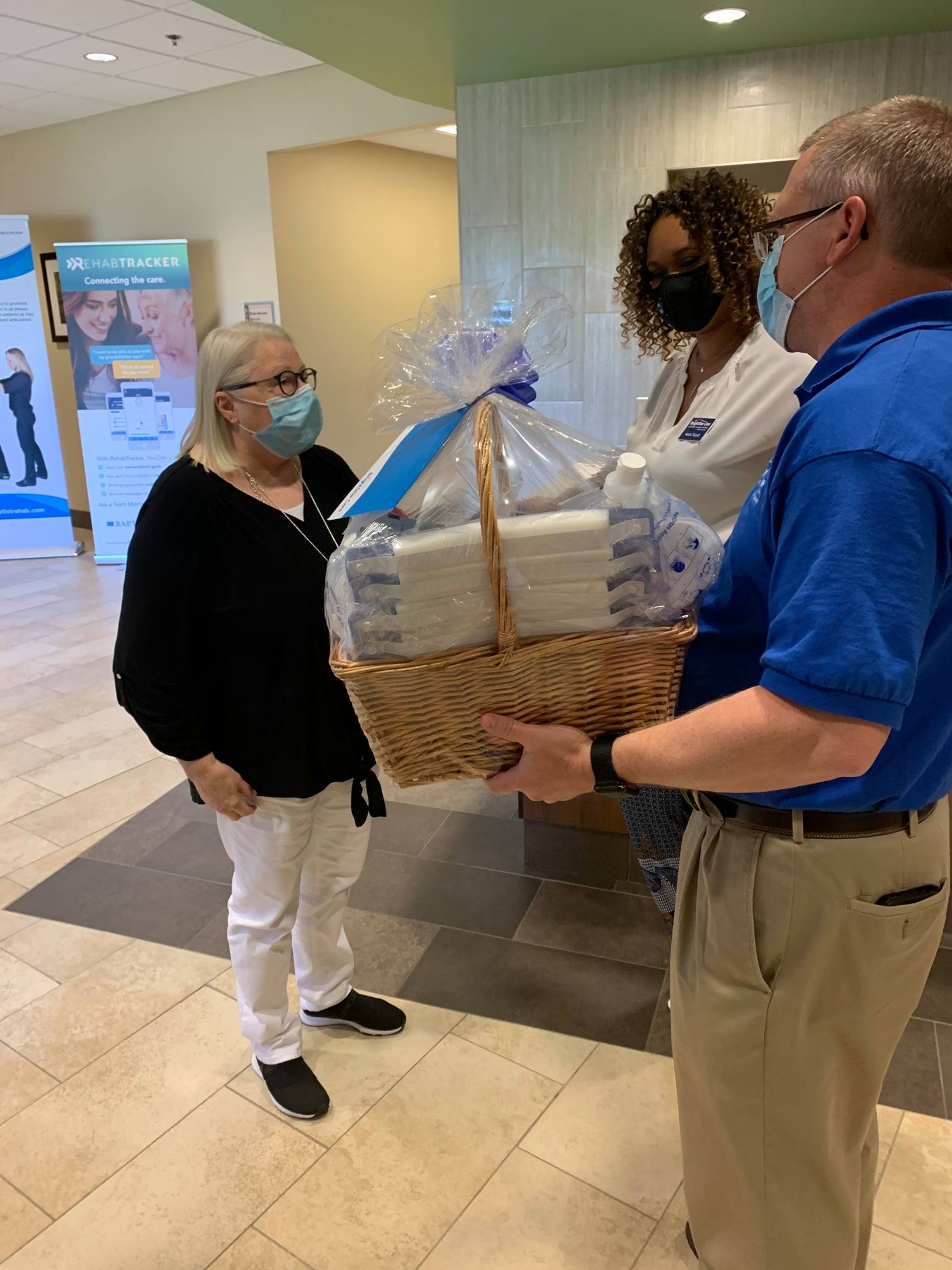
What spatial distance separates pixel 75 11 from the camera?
492 centimetres

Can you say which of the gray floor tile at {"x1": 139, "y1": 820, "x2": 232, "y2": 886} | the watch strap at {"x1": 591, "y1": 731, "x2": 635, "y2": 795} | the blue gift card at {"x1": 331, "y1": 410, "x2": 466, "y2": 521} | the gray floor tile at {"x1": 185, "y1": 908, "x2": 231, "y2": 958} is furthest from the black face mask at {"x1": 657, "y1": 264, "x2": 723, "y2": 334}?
the gray floor tile at {"x1": 139, "y1": 820, "x2": 232, "y2": 886}

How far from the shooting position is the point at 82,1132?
191cm

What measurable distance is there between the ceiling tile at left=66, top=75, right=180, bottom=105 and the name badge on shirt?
6283 mm

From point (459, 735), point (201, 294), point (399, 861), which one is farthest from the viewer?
point (201, 294)

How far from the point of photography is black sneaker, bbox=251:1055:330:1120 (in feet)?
6.29

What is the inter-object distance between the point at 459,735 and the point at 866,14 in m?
3.76

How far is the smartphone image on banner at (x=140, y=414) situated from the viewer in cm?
691

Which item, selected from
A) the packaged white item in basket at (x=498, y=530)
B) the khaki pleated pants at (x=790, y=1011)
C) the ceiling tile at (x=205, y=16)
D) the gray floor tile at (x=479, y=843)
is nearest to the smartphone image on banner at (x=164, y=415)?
the ceiling tile at (x=205, y=16)

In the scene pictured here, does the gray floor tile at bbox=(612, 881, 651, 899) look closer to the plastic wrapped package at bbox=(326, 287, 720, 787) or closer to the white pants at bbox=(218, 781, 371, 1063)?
the white pants at bbox=(218, 781, 371, 1063)

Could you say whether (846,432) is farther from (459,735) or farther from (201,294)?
(201,294)

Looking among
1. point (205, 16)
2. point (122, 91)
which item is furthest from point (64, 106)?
point (205, 16)

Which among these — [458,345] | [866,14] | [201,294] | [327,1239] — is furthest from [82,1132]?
[201,294]

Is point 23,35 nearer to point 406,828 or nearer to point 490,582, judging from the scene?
point 406,828

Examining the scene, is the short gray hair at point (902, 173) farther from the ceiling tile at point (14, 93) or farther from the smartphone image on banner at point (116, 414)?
the ceiling tile at point (14, 93)
